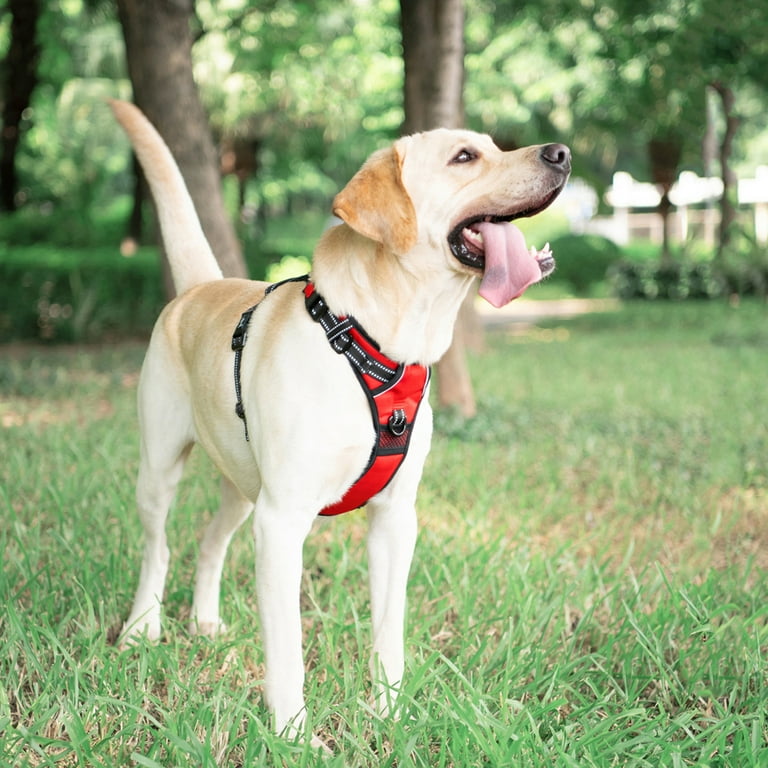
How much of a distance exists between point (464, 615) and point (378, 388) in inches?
40.8

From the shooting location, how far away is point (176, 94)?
708cm

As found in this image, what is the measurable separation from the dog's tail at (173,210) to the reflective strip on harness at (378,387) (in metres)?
1.06

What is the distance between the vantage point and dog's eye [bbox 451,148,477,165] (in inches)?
104

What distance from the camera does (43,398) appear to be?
315 inches

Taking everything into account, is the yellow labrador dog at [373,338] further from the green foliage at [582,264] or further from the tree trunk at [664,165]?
the green foliage at [582,264]

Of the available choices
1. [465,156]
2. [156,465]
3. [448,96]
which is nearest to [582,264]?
[448,96]

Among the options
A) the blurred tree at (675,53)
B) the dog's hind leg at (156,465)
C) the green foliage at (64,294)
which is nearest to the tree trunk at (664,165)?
the blurred tree at (675,53)

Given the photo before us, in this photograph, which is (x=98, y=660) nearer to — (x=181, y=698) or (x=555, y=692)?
(x=181, y=698)

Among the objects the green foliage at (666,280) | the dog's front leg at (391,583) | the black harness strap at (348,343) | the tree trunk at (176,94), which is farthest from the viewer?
the green foliage at (666,280)

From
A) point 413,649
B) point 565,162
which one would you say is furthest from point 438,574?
point 565,162

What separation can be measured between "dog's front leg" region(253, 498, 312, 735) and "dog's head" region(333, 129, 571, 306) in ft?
2.72

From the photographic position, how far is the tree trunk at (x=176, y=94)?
6.87 m

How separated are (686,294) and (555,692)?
17023 mm

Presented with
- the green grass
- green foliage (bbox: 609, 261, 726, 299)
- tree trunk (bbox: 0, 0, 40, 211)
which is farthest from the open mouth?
green foliage (bbox: 609, 261, 726, 299)
